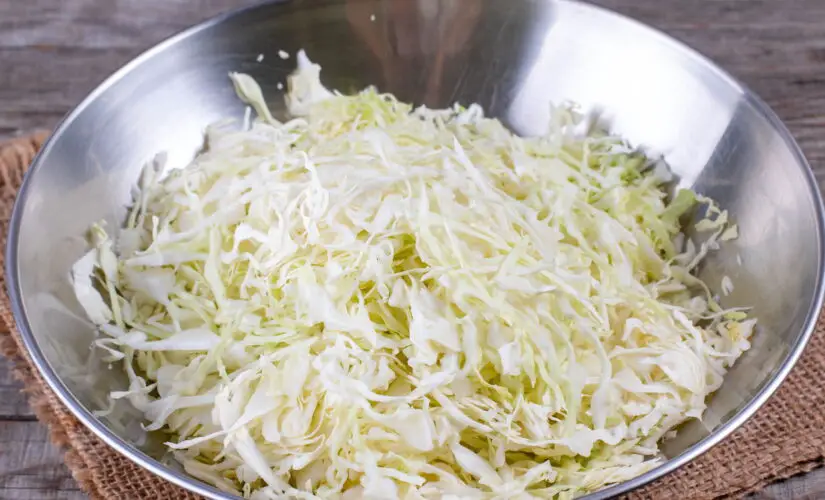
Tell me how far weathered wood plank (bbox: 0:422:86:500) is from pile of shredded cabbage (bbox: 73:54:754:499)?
0.24m

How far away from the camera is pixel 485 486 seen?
3.47ft

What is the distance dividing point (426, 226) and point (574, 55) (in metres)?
0.59

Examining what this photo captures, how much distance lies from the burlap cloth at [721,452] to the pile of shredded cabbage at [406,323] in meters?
0.13

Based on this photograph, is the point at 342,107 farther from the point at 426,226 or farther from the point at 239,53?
the point at 426,226

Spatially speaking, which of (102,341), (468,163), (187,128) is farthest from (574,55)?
(102,341)

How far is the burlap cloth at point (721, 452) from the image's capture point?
1223 mm

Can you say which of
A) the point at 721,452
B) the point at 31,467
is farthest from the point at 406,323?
the point at 31,467

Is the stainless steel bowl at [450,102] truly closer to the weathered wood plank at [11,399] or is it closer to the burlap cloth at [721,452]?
the burlap cloth at [721,452]

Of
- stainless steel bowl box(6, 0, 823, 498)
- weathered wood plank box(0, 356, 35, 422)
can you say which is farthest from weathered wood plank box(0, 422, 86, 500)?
stainless steel bowl box(6, 0, 823, 498)

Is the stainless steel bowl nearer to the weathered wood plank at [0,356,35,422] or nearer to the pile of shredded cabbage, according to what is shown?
the pile of shredded cabbage

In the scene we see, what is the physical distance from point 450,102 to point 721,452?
79 cm

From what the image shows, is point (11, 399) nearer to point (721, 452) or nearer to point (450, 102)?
point (450, 102)

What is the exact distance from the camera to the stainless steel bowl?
117 centimetres

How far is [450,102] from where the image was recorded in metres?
1.62
